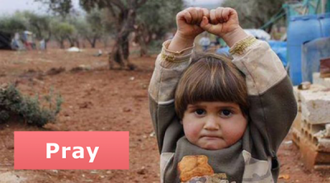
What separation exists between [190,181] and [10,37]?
127 ft

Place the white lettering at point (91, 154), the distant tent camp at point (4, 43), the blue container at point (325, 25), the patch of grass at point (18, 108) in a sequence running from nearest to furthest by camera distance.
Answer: the white lettering at point (91, 154)
the patch of grass at point (18, 108)
the blue container at point (325, 25)
the distant tent camp at point (4, 43)

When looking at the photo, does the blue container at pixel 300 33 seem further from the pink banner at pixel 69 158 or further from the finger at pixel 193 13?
the finger at pixel 193 13

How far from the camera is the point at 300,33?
9016 millimetres

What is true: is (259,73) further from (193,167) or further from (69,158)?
(69,158)

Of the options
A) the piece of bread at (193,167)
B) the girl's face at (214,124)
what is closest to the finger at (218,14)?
the girl's face at (214,124)

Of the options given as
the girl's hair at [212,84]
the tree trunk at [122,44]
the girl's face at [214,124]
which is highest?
the girl's hair at [212,84]

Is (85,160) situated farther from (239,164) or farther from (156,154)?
(239,164)

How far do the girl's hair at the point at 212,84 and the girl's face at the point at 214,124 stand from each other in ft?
0.08

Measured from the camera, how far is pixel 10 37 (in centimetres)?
3847

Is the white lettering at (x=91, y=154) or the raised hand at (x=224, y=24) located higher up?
the raised hand at (x=224, y=24)

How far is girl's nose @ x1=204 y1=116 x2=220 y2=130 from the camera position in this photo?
5.93 ft

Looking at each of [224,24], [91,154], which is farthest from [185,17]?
[91,154]

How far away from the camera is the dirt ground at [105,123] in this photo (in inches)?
169

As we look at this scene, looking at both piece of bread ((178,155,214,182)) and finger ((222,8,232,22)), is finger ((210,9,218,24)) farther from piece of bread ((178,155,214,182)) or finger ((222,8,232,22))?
piece of bread ((178,155,214,182))
